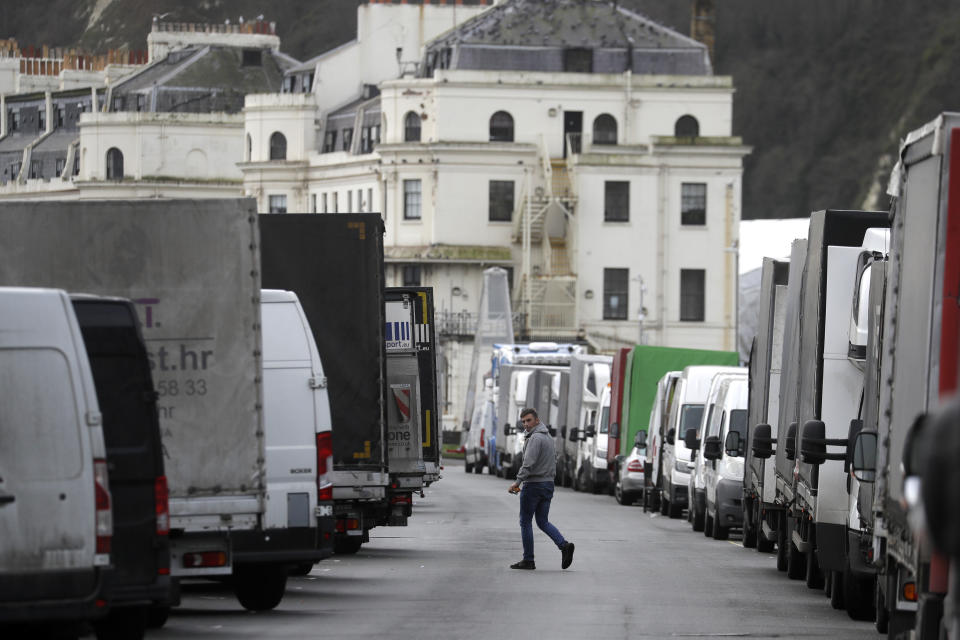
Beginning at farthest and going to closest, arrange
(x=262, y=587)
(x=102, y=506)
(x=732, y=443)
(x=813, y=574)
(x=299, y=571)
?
(x=732, y=443)
(x=299, y=571)
(x=813, y=574)
(x=262, y=587)
(x=102, y=506)

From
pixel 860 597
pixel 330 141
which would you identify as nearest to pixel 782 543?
pixel 860 597

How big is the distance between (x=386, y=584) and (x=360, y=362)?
206 cm

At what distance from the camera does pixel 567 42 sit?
322ft

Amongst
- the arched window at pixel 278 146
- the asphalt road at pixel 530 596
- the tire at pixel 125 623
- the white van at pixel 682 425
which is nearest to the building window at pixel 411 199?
the arched window at pixel 278 146

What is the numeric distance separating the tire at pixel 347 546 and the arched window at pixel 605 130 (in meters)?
72.2

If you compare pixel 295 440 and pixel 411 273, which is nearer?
pixel 295 440

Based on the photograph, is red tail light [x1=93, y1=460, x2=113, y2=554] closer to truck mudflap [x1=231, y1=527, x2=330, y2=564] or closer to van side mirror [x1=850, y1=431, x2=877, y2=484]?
van side mirror [x1=850, y1=431, x2=877, y2=484]

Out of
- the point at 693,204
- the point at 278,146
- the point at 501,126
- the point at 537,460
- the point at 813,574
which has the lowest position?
the point at 813,574

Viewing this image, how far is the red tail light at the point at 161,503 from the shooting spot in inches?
531

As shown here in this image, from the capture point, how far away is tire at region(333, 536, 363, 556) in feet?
83.5

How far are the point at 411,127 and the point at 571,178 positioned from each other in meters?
7.77

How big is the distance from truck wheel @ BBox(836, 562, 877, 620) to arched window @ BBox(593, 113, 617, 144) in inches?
3141

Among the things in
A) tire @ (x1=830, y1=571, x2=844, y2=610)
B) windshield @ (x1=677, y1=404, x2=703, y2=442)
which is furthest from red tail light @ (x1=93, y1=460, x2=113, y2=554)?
windshield @ (x1=677, y1=404, x2=703, y2=442)

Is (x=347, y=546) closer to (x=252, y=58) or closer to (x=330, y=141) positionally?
(x=330, y=141)
